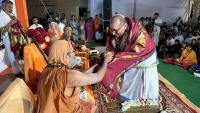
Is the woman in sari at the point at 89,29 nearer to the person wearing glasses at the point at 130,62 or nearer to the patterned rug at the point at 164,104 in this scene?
the patterned rug at the point at 164,104

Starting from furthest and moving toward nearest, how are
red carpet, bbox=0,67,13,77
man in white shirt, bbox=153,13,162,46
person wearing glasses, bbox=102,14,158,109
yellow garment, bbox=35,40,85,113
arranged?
1. man in white shirt, bbox=153,13,162,46
2. red carpet, bbox=0,67,13,77
3. person wearing glasses, bbox=102,14,158,109
4. yellow garment, bbox=35,40,85,113

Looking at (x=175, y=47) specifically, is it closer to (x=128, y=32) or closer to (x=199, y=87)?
(x=199, y=87)

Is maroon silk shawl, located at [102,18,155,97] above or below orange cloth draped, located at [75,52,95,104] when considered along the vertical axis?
above

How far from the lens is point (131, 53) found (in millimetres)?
3469

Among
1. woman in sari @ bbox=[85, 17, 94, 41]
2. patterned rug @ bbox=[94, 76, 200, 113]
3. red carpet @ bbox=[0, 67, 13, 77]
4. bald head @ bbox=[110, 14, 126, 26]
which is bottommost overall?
patterned rug @ bbox=[94, 76, 200, 113]

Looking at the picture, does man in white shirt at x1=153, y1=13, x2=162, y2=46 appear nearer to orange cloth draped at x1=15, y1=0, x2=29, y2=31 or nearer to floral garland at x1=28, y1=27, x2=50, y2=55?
orange cloth draped at x1=15, y1=0, x2=29, y2=31

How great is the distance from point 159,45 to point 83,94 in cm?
679

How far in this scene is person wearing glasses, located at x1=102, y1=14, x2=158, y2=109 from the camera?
3.47 metres

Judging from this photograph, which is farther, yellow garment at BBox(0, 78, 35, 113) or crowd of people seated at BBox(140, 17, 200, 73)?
crowd of people seated at BBox(140, 17, 200, 73)

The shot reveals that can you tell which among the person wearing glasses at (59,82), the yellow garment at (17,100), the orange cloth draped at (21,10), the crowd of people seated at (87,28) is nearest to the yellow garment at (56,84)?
the person wearing glasses at (59,82)

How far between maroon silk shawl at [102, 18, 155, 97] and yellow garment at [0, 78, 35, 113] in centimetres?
106

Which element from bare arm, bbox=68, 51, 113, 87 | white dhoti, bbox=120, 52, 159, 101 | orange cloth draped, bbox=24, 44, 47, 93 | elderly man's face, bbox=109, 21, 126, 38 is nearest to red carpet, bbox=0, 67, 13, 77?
orange cloth draped, bbox=24, 44, 47, 93

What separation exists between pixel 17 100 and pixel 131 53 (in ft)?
5.31

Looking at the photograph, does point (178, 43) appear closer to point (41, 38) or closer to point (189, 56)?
point (189, 56)
